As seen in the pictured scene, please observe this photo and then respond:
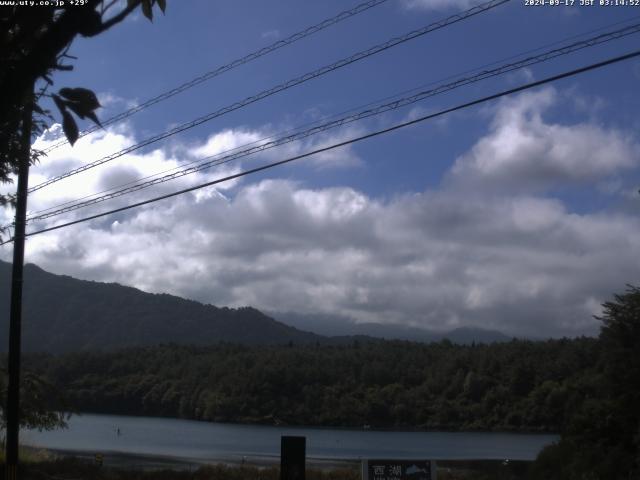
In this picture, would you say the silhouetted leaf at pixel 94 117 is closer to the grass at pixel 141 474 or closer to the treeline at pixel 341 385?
the grass at pixel 141 474

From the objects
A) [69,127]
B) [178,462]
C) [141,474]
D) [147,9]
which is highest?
[147,9]

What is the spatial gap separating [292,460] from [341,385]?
91242 mm

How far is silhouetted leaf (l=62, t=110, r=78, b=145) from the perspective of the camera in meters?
5.38

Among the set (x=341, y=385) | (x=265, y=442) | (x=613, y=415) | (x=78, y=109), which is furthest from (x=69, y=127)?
(x=341, y=385)

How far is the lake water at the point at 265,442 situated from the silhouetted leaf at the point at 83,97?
49.0 metres

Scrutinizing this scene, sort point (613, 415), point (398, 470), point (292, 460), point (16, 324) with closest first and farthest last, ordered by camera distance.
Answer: point (398, 470)
point (292, 460)
point (16, 324)
point (613, 415)

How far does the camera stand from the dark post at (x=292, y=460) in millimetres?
14248

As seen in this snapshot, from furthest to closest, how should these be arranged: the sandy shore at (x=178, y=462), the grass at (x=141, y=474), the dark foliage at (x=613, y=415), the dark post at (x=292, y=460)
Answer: the sandy shore at (x=178, y=462) → the grass at (x=141, y=474) → the dark foliage at (x=613, y=415) → the dark post at (x=292, y=460)

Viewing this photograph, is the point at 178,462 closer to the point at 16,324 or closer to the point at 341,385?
the point at 16,324

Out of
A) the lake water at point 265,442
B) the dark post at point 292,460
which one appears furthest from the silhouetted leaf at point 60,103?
the lake water at point 265,442

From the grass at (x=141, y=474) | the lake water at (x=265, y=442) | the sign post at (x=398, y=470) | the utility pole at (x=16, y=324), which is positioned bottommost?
the lake water at (x=265, y=442)

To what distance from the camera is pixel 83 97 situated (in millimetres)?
5336

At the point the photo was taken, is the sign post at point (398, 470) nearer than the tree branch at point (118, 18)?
No

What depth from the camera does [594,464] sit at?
833 inches
